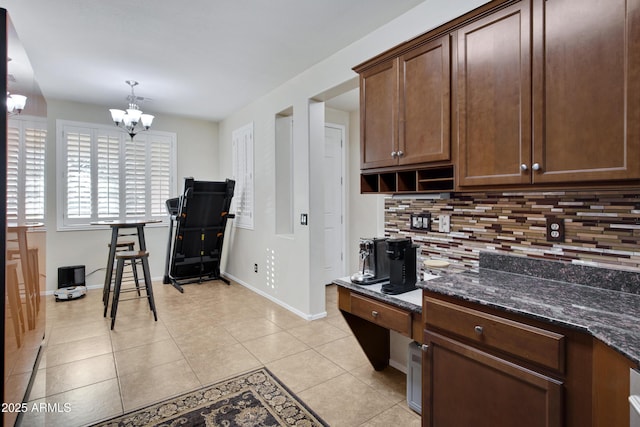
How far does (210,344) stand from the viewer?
3.08m

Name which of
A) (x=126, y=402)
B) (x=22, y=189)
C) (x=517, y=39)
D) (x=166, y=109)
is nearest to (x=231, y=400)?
(x=126, y=402)

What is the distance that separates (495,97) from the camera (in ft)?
5.58

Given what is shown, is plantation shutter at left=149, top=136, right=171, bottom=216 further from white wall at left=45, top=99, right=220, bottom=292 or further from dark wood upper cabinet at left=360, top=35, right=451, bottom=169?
dark wood upper cabinet at left=360, top=35, right=451, bottom=169

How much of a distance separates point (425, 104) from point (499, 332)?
1306 mm

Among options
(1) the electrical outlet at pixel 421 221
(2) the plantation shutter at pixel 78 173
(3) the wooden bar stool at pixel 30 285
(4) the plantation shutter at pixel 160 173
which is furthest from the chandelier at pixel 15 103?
(4) the plantation shutter at pixel 160 173

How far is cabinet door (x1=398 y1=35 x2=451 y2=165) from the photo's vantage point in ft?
6.31

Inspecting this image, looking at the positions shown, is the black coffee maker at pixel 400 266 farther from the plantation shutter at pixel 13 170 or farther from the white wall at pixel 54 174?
the white wall at pixel 54 174

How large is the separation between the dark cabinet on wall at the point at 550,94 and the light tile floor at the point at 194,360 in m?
Result: 1.57

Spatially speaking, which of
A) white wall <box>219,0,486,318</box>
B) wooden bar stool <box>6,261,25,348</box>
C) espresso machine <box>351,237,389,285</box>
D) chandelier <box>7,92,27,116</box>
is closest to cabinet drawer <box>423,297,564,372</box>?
espresso machine <box>351,237,389,285</box>

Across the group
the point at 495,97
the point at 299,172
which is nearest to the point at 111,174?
the point at 299,172

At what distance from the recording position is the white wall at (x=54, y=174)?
184 inches

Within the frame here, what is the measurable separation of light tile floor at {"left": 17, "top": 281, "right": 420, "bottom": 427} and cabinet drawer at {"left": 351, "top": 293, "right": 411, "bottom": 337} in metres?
0.59

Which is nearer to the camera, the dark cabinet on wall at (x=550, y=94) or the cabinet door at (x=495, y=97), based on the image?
the dark cabinet on wall at (x=550, y=94)

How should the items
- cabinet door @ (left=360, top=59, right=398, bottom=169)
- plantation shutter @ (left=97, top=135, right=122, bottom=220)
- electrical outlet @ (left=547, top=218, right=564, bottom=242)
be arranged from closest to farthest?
electrical outlet @ (left=547, top=218, right=564, bottom=242) < cabinet door @ (left=360, top=59, right=398, bottom=169) < plantation shutter @ (left=97, top=135, right=122, bottom=220)
